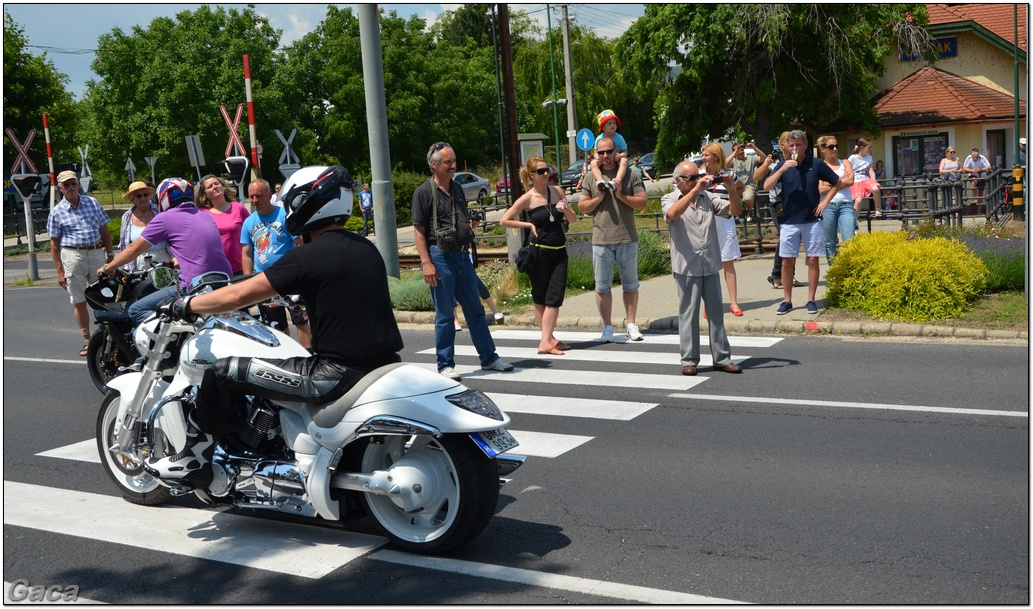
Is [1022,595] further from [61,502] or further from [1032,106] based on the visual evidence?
[1032,106]

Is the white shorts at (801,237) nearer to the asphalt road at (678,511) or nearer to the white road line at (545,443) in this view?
the asphalt road at (678,511)

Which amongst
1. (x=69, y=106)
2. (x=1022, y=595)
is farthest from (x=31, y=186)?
(x=69, y=106)

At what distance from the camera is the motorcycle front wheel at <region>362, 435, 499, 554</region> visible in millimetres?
4668

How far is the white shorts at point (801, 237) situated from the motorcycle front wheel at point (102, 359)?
22.3 feet

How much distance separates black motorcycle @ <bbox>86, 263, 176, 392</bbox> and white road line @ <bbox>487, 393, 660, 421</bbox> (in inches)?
117

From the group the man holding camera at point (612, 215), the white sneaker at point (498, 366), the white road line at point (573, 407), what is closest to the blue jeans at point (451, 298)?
the white sneaker at point (498, 366)

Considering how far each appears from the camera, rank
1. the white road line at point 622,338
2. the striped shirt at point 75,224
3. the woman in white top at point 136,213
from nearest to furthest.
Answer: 1. the woman in white top at point 136,213
2. the white road line at point 622,338
3. the striped shirt at point 75,224

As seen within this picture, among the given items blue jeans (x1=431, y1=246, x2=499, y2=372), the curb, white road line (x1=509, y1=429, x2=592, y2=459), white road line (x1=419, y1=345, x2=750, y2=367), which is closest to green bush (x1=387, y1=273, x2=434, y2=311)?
the curb

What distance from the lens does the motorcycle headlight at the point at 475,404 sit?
467 centimetres

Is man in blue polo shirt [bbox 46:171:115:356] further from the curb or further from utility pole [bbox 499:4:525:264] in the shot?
utility pole [bbox 499:4:525:264]

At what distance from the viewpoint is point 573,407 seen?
7977 mm

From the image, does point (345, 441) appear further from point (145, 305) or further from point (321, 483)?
point (145, 305)

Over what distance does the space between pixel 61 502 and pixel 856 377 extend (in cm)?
614

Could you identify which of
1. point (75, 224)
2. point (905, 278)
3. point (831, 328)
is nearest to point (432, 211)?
point (831, 328)
